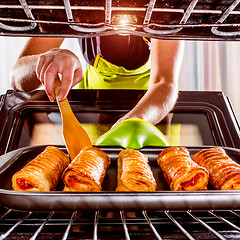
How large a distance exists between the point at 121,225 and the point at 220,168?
1.72 ft

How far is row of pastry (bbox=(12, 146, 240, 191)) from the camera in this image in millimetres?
985

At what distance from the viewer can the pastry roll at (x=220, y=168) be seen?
99 centimetres

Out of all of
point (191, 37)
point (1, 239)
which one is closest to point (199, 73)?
point (191, 37)

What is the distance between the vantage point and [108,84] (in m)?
2.41

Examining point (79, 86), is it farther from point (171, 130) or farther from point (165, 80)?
point (171, 130)

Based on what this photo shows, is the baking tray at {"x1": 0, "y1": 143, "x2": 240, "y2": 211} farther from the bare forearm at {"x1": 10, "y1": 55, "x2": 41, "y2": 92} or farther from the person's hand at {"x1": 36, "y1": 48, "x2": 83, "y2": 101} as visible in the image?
the bare forearm at {"x1": 10, "y1": 55, "x2": 41, "y2": 92}

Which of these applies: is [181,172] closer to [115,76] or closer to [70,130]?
[70,130]

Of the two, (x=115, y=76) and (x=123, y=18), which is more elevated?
(x=115, y=76)

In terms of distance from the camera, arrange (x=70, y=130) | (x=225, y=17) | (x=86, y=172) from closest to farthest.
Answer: (x=225, y=17) < (x=86, y=172) < (x=70, y=130)

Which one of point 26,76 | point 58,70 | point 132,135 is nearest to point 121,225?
point 132,135

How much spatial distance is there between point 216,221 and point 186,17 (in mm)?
517

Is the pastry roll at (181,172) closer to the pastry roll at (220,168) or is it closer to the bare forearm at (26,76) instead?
the pastry roll at (220,168)

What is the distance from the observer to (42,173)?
40.2 inches

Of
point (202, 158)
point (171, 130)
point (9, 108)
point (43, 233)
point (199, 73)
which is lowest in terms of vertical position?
point (43, 233)
